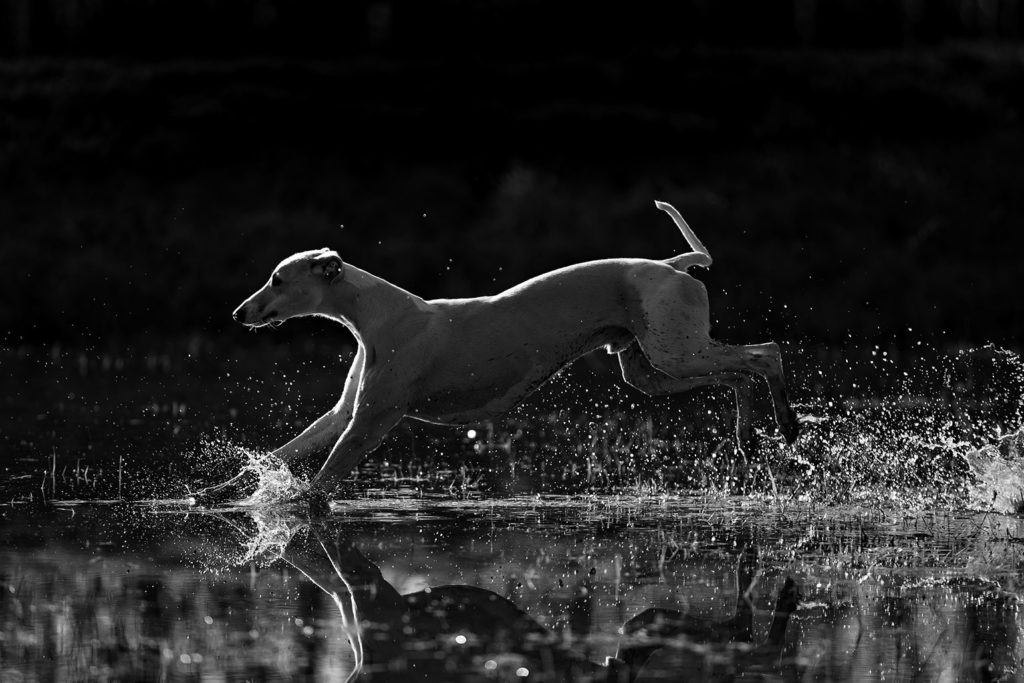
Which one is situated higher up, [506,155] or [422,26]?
[422,26]

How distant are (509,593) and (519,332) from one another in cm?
275

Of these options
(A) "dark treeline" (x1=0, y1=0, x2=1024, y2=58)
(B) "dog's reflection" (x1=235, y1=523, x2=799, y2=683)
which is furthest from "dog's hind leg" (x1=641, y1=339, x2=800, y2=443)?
(A) "dark treeline" (x1=0, y1=0, x2=1024, y2=58)

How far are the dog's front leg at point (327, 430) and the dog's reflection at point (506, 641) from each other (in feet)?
7.22

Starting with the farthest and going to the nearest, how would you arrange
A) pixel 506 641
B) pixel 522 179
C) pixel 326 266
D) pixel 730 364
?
pixel 522 179, pixel 730 364, pixel 326 266, pixel 506 641

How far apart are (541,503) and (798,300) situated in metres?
13.5

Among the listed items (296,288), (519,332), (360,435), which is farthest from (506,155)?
(360,435)

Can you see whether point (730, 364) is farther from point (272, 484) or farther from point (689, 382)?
point (272, 484)

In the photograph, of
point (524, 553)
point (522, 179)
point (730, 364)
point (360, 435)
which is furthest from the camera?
point (522, 179)

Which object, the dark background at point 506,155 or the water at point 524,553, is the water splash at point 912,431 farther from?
the dark background at point 506,155

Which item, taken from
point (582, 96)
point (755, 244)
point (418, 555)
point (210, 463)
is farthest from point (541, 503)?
point (582, 96)

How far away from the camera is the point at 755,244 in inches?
962

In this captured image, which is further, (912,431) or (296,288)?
(912,431)

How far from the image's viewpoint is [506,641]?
5.78 meters

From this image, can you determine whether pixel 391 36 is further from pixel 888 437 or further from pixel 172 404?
pixel 888 437
